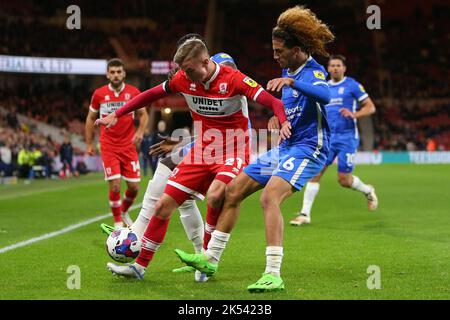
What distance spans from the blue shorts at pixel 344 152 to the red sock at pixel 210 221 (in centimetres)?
555

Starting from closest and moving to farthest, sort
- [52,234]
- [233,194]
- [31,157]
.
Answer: [233,194] → [52,234] → [31,157]

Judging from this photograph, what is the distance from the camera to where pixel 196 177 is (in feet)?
21.0

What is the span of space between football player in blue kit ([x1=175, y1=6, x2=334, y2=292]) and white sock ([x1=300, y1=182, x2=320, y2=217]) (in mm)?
5074

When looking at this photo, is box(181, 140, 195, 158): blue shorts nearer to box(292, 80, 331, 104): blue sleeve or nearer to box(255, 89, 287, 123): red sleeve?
box(255, 89, 287, 123): red sleeve

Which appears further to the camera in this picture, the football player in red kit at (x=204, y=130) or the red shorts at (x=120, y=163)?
the red shorts at (x=120, y=163)

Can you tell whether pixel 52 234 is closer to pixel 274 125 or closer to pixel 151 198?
pixel 151 198

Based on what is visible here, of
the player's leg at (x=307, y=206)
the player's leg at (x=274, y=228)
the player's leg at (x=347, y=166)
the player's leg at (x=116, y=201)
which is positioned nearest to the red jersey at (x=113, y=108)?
the player's leg at (x=116, y=201)

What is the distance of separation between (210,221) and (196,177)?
57 cm

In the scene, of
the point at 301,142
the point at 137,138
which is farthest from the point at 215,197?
the point at 137,138

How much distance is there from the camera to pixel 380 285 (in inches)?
233

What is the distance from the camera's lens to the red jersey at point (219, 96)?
20.5 feet

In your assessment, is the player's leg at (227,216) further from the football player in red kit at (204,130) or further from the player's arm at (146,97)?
the player's arm at (146,97)

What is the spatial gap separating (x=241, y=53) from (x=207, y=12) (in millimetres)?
3907
